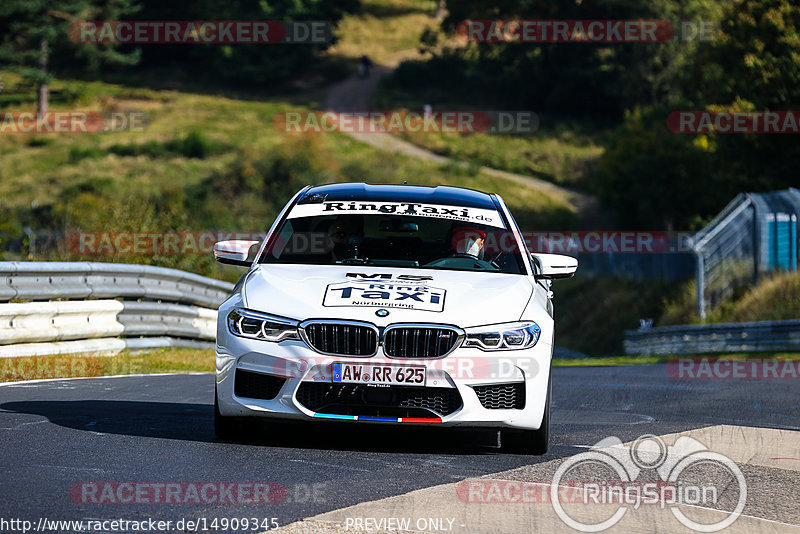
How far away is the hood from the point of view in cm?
720

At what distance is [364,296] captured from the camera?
734 cm

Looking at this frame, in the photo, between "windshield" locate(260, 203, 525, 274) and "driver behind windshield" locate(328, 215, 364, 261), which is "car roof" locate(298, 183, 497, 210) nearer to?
"windshield" locate(260, 203, 525, 274)

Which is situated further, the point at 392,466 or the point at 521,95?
the point at 521,95

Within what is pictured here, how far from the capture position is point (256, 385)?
287 inches

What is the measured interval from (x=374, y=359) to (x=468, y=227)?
2.02 m

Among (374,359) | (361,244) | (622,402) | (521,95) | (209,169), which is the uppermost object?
(521,95)

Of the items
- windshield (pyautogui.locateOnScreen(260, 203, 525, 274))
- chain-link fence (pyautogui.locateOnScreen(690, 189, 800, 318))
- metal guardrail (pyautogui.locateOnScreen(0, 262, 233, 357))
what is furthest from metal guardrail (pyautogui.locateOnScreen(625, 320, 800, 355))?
windshield (pyautogui.locateOnScreen(260, 203, 525, 274))

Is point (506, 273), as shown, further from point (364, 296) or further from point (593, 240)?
point (593, 240)

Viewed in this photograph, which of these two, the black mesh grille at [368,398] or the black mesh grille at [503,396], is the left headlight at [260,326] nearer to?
the black mesh grille at [368,398]

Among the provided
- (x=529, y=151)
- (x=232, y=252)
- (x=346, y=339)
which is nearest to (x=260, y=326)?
(x=346, y=339)

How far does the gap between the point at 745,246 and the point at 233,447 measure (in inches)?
911

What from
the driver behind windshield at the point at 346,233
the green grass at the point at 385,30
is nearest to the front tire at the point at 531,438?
the driver behind windshield at the point at 346,233

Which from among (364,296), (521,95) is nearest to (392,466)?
(364,296)

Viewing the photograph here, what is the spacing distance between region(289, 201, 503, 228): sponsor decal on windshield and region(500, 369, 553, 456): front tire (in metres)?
1.84
